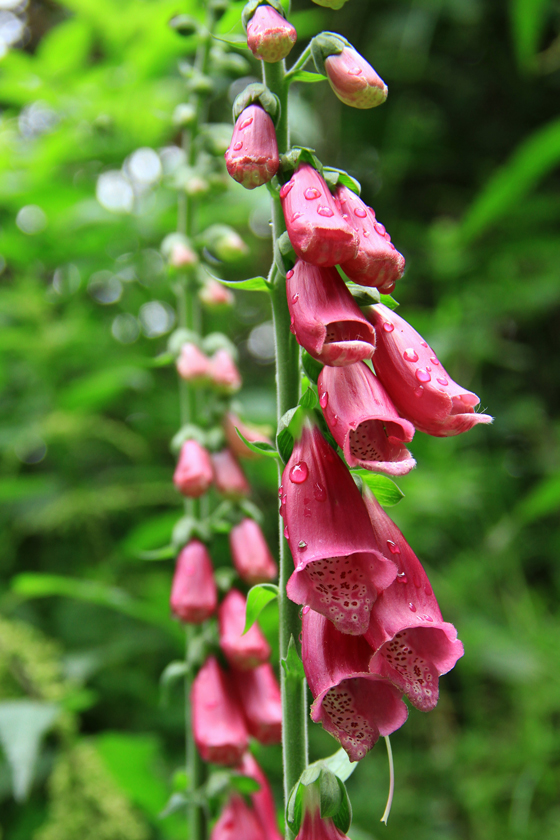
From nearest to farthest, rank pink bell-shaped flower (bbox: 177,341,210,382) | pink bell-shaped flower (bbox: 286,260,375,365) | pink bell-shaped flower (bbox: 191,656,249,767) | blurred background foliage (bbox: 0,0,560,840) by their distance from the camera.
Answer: pink bell-shaped flower (bbox: 286,260,375,365), pink bell-shaped flower (bbox: 191,656,249,767), pink bell-shaped flower (bbox: 177,341,210,382), blurred background foliage (bbox: 0,0,560,840)

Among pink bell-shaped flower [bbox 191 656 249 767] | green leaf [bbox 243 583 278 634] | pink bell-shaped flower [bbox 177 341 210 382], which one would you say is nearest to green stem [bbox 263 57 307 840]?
green leaf [bbox 243 583 278 634]

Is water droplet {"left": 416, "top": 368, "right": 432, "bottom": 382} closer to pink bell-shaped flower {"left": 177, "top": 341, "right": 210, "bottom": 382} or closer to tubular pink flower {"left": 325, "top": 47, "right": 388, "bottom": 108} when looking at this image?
tubular pink flower {"left": 325, "top": 47, "right": 388, "bottom": 108}

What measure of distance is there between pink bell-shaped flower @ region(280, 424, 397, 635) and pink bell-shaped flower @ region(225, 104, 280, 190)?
0.51 feet

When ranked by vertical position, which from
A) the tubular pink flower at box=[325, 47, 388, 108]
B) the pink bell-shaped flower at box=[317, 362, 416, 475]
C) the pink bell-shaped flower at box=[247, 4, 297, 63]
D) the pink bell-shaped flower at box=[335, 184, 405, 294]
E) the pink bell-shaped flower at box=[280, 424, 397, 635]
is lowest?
the pink bell-shaped flower at box=[280, 424, 397, 635]

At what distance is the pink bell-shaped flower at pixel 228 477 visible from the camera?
78 cm

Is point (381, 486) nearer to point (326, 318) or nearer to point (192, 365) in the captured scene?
point (326, 318)

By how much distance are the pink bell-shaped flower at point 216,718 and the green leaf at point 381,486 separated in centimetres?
34

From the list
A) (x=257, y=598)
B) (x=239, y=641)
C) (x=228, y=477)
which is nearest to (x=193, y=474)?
(x=228, y=477)

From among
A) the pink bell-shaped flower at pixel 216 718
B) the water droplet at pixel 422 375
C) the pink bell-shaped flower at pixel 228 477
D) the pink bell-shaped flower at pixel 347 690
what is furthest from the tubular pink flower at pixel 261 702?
the water droplet at pixel 422 375

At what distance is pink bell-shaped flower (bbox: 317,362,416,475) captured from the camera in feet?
1.30

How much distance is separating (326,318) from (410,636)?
0.66 ft

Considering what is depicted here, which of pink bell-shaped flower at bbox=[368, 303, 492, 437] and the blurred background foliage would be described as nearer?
pink bell-shaped flower at bbox=[368, 303, 492, 437]

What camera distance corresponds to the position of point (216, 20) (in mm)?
824

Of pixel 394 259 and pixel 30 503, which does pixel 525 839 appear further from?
pixel 394 259
